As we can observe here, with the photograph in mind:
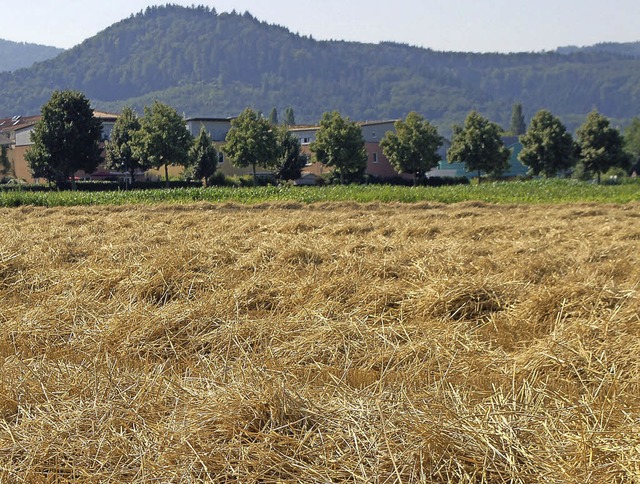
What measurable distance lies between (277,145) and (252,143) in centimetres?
382

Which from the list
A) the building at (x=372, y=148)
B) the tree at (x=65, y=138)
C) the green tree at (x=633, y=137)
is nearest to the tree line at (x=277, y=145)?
the tree at (x=65, y=138)

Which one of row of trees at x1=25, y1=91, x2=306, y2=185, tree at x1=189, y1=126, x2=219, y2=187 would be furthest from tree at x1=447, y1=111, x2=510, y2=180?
tree at x1=189, y1=126, x2=219, y2=187

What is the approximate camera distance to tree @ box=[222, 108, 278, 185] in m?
54.9

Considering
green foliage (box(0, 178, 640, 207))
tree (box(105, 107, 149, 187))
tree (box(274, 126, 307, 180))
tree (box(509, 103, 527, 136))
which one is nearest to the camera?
green foliage (box(0, 178, 640, 207))

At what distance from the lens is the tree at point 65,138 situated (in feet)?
166

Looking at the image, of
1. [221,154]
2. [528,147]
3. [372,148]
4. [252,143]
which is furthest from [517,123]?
[252,143]

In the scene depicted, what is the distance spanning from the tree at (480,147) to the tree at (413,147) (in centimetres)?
256

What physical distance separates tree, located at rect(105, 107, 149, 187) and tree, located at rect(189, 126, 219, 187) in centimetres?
441

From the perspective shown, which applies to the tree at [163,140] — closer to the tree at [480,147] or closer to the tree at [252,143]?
the tree at [252,143]

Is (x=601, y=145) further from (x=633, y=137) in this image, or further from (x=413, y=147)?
(x=633, y=137)

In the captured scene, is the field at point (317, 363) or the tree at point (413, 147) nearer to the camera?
the field at point (317, 363)

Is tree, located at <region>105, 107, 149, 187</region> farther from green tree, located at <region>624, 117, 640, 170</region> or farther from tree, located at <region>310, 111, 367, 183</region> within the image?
green tree, located at <region>624, 117, 640, 170</region>

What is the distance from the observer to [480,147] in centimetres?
6044

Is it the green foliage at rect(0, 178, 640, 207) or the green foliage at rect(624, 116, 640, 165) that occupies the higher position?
the green foliage at rect(624, 116, 640, 165)
